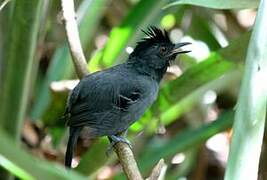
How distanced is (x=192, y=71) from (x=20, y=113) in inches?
31.5

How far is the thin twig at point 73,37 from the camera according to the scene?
8.10 ft

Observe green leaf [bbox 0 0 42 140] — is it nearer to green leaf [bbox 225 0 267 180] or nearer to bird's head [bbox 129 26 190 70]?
bird's head [bbox 129 26 190 70]

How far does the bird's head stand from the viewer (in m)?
2.94

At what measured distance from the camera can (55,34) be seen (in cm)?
421

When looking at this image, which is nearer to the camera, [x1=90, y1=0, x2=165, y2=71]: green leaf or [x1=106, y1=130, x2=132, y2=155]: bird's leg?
[x1=106, y1=130, x2=132, y2=155]: bird's leg

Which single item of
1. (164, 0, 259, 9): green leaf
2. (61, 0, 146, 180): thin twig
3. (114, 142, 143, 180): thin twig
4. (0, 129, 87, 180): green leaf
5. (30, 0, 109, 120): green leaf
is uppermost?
(30, 0, 109, 120): green leaf

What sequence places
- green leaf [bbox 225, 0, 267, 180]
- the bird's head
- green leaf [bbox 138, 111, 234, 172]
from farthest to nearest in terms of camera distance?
the bird's head → green leaf [bbox 138, 111, 234, 172] → green leaf [bbox 225, 0, 267, 180]

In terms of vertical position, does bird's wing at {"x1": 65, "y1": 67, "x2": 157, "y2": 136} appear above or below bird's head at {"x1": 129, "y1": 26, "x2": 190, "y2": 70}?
below

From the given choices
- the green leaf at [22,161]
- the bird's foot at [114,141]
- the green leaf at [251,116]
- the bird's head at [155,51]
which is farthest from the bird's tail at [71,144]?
the green leaf at [22,161]

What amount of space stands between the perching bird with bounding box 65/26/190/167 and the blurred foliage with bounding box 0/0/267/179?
0.08m

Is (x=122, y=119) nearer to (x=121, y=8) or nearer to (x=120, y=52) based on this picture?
(x=120, y=52)

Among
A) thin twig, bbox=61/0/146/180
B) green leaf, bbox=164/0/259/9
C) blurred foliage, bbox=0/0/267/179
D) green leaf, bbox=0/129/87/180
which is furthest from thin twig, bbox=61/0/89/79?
green leaf, bbox=0/129/87/180

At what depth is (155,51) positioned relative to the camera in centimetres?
298

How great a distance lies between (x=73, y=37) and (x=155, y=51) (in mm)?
612
